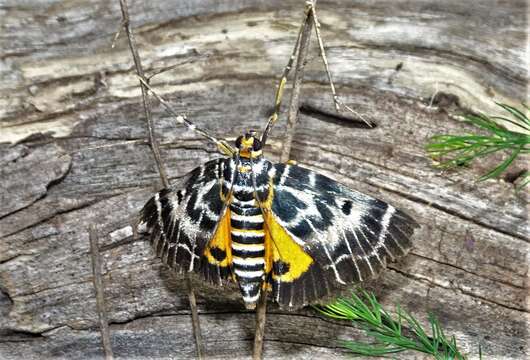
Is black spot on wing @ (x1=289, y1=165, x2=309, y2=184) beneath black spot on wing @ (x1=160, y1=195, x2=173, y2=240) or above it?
above

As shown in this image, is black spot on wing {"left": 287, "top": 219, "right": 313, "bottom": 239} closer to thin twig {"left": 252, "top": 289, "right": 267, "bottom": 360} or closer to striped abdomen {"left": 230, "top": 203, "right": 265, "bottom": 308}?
striped abdomen {"left": 230, "top": 203, "right": 265, "bottom": 308}

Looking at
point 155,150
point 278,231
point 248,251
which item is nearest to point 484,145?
point 278,231

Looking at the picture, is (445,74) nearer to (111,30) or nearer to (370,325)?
(370,325)

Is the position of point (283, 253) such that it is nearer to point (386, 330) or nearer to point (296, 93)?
point (386, 330)

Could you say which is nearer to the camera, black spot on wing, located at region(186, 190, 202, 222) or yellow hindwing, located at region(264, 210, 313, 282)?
yellow hindwing, located at region(264, 210, 313, 282)

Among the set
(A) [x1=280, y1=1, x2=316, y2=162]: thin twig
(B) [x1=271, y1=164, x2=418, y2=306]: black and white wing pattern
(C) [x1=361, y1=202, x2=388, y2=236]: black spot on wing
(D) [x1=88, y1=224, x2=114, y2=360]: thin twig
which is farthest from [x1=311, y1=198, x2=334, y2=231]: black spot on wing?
(D) [x1=88, y1=224, x2=114, y2=360]: thin twig

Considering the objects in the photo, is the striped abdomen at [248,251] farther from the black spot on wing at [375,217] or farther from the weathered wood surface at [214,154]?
the black spot on wing at [375,217]
